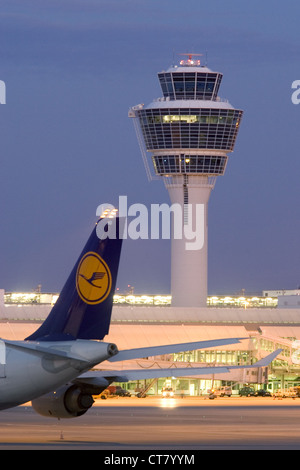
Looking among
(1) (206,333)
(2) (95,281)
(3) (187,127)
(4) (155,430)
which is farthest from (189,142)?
(2) (95,281)

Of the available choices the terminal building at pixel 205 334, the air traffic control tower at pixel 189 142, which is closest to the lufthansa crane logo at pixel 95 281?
the terminal building at pixel 205 334

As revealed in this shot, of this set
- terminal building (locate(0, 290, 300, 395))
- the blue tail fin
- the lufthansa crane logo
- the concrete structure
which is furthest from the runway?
the concrete structure

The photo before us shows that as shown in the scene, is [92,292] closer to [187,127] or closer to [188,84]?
[187,127]

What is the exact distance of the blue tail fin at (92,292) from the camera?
42.0m

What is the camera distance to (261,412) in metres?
85.2

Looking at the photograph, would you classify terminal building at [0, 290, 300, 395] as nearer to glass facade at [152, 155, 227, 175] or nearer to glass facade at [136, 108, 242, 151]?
glass facade at [152, 155, 227, 175]

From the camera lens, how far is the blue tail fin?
42031 mm

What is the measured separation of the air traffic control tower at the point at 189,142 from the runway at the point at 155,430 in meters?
87.0

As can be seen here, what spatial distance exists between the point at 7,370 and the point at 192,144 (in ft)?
436

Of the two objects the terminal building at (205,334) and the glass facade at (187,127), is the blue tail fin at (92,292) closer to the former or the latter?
the terminal building at (205,334)

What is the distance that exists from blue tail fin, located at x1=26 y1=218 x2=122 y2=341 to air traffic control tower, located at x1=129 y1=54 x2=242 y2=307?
12974cm

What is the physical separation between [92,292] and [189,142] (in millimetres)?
131765

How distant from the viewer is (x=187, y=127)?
171875mm

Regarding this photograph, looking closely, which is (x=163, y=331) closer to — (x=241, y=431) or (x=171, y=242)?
(x=171, y=242)
